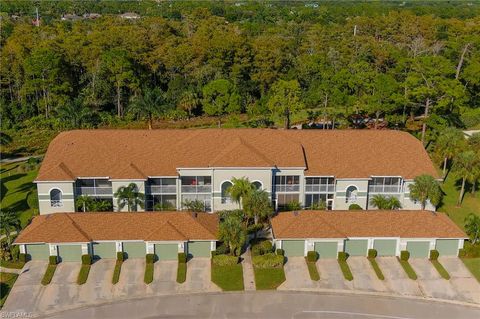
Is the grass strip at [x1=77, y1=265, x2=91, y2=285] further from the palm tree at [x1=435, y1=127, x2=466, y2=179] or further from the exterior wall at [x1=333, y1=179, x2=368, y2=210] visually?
the palm tree at [x1=435, y1=127, x2=466, y2=179]

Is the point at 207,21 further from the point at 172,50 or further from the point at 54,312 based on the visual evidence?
the point at 54,312

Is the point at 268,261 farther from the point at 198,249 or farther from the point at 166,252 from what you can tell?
the point at 166,252

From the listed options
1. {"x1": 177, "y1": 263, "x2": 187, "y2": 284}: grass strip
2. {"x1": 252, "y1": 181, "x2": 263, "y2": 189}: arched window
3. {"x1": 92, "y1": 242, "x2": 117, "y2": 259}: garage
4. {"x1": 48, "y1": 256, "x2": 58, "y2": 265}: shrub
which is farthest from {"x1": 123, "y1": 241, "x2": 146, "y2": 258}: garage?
{"x1": 252, "y1": 181, "x2": 263, "y2": 189}: arched window

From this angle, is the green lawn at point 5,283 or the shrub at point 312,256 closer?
the green lawn at point 5,283

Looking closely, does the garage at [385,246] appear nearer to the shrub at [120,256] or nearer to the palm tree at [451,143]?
the palm tree at [451,143]

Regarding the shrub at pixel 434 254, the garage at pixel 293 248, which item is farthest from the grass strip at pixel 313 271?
→ the shrub at pixel 434 254

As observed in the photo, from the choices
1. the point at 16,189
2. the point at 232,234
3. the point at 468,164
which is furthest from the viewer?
the point at 16,189

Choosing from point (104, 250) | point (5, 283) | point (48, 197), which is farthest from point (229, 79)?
point (5, 283)
